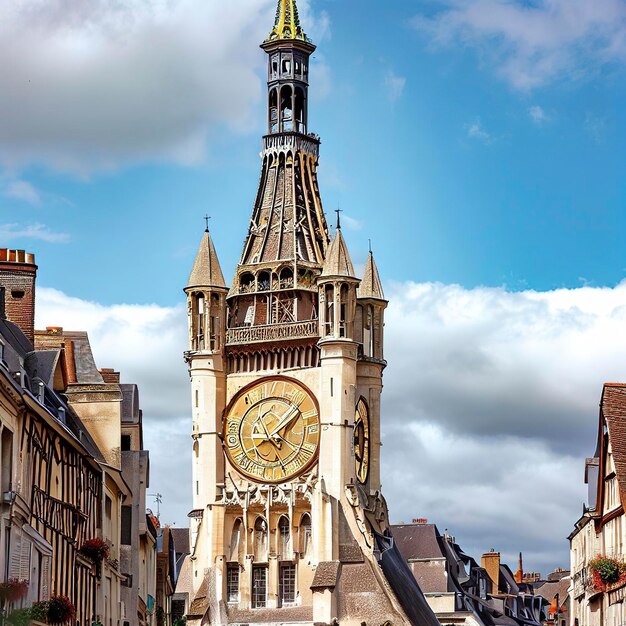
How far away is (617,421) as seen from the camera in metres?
43.8

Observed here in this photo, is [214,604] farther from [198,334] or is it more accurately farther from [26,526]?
[26,526]

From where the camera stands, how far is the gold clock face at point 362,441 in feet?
300

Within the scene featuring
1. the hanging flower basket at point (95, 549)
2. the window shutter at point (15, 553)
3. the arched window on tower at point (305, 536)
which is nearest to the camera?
the window shutter at point (15, 553)

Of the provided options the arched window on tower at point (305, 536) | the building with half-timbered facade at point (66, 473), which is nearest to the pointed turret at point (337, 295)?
the arched window on tower at point (305, 536)

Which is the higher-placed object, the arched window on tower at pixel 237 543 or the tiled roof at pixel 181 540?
the tiled roof at pixel 181 540

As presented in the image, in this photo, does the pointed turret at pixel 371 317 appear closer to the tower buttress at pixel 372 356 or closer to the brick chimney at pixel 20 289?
the tower buttress at pixel 372 356

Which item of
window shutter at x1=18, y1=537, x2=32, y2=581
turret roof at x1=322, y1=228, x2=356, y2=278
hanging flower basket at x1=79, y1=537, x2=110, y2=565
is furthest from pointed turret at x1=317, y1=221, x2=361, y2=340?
window shutter at x1=18, y1=537, x2=32, y2=581

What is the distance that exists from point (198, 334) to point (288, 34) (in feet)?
61.8

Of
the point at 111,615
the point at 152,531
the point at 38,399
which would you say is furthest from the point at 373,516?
the point at 38,399

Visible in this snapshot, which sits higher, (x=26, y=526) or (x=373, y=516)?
(x=373, y=516)

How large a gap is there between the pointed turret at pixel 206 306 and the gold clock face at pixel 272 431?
316cm

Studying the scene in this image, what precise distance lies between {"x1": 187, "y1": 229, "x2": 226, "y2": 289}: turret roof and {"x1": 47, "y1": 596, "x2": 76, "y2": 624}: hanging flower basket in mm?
53085

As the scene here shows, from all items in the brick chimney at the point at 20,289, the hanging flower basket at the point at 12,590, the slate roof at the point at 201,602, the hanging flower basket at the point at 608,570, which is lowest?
the hanging flower basket at the point at 12,590

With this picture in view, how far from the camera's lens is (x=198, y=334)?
9225 cm
